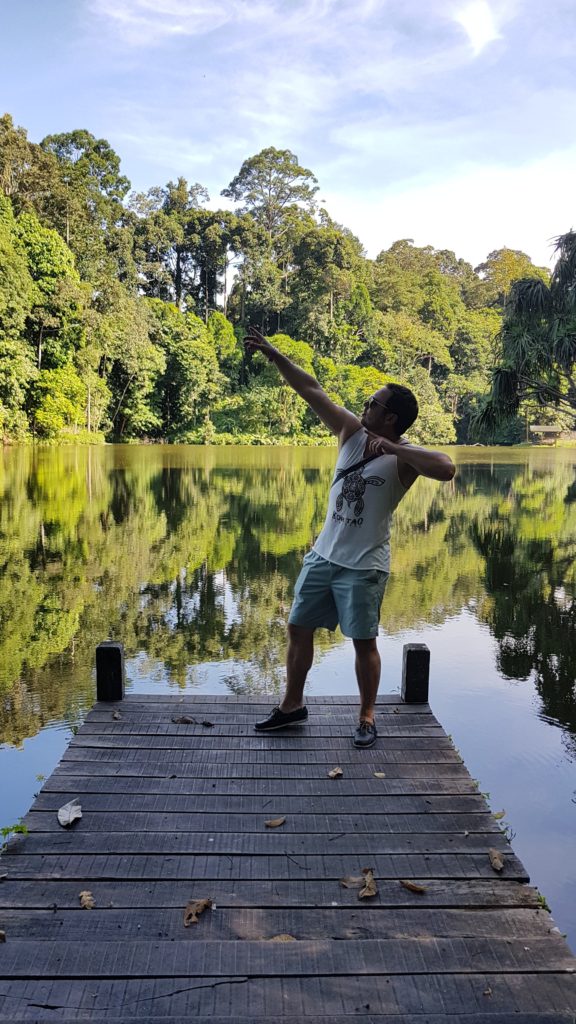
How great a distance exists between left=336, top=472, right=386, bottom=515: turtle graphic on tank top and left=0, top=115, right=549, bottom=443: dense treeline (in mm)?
21317

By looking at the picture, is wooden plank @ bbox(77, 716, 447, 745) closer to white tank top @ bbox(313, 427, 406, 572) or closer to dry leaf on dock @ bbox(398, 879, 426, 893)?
white tank top @ bbox(313, 427, 406, 572)

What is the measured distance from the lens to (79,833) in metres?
2.79

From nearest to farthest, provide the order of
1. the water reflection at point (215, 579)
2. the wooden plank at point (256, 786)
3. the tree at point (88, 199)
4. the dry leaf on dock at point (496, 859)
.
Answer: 1. the dry leaf on dock at point (496, 859)
2. the wooden plank at point (256, 786)
3. the water reflection at point (215, 579)
4. the tree at point (88, 199)

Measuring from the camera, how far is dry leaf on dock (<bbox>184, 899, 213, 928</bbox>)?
89.6 inches

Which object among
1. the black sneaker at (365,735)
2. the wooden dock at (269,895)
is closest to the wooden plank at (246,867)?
the wooden dock at (269,895)

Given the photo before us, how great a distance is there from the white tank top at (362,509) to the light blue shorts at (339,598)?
53 millimetres

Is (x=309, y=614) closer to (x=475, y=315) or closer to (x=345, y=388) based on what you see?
(x=345, y=388)

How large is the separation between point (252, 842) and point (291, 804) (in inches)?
12.8

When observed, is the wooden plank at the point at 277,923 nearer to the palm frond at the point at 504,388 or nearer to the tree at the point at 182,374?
the palm frond at the point at 504,388

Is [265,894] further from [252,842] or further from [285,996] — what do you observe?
[285,996]

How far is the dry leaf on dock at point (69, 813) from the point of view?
2830mm

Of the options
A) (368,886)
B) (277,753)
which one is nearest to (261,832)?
(368,886)

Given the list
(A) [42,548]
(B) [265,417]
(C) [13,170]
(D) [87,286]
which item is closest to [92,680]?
(A) [42,548]

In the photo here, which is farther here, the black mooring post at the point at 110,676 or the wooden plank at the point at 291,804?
the black mooring post at the point at 110,676
